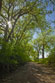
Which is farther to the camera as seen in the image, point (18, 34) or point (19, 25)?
point (18, 34)

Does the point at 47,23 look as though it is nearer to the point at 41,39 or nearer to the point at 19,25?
the point at 19,25

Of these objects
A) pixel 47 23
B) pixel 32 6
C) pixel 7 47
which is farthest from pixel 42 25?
pixel 7 47

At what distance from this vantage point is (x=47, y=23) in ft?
43.1

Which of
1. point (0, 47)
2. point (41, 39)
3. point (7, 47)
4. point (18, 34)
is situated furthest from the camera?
point (41, 39)

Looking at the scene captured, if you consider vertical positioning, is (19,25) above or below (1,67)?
above

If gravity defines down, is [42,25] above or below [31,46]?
below

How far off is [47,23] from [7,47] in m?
8.76

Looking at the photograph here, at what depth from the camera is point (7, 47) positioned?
632cm

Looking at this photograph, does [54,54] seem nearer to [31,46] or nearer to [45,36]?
[45,36]

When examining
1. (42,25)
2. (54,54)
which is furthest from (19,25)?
(54,54)

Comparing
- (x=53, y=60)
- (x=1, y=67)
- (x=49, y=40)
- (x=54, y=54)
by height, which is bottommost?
(x=1, y=67)

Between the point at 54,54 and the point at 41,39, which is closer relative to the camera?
the point at 54,54

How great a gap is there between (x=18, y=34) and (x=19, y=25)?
2.25m

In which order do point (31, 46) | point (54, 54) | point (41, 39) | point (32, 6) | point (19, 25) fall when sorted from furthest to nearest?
point (31, 46), point (41, 39), point (19, 25), point (54, 54), point (32, 6)
